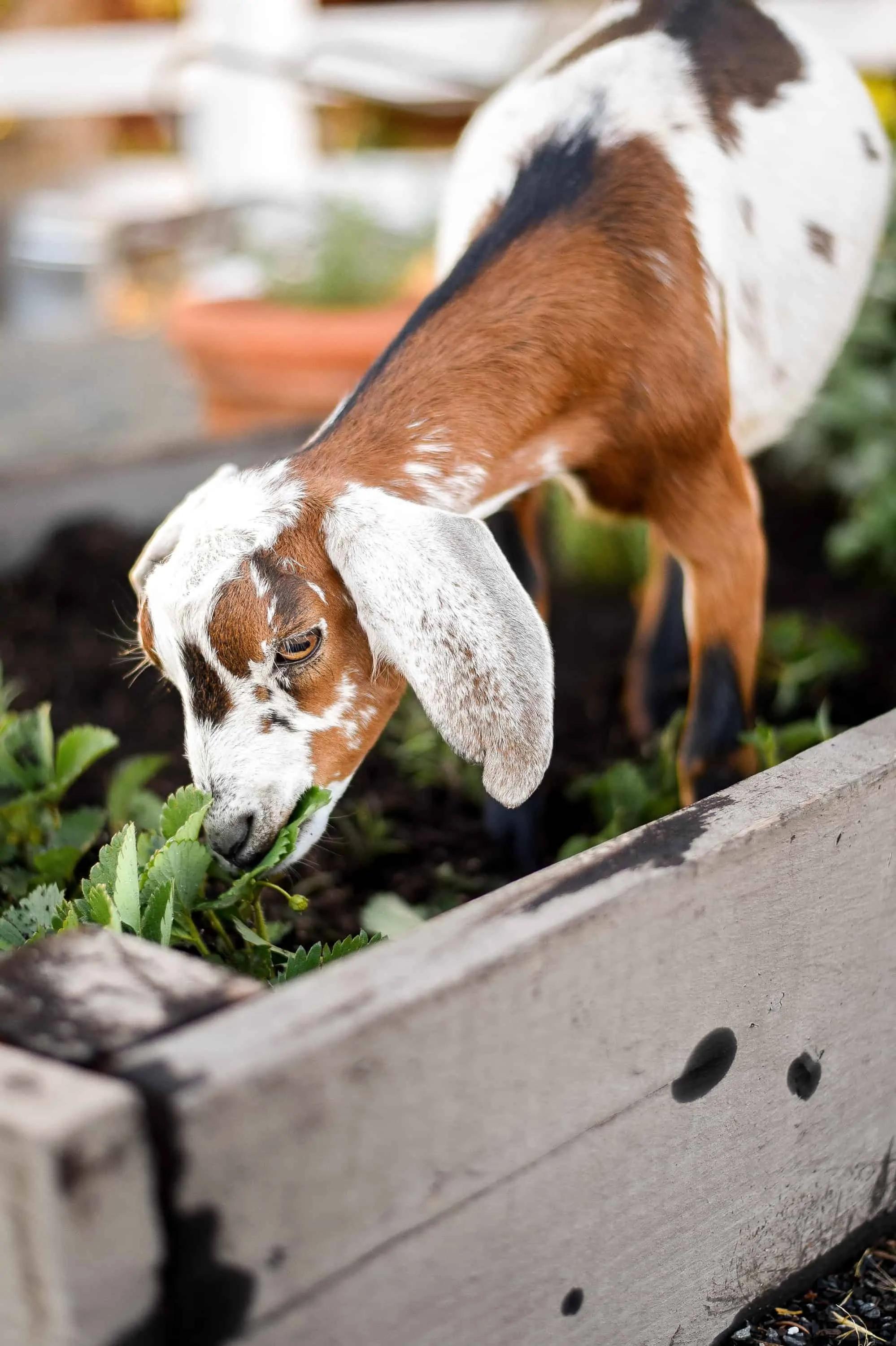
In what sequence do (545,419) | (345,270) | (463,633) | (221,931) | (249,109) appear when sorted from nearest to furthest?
(463,633) → (221,931) → (545,419) → (345,270) → (249,109)

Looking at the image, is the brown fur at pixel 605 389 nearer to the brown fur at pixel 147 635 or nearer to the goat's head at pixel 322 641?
the goat's head at pixel 322 641

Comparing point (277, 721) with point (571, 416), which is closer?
point (277, 721)

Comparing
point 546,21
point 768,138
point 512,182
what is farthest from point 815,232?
point 546,21

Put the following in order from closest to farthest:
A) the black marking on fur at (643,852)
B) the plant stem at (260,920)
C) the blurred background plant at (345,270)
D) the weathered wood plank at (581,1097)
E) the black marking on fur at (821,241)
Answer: the weathered wood plank at (581,1097) → the black marking on fur at (643,852) → the plant stem at (260,920) → the black marking on fur at (821,241) → the blurred background plant at (345,270)

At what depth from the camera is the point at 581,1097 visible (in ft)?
4.40

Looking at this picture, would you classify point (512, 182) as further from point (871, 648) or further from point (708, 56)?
point (871, 648)

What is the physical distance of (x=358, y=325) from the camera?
3.89 metres

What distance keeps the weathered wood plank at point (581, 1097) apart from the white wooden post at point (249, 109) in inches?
205

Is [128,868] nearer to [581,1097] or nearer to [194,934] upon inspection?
[194,934]

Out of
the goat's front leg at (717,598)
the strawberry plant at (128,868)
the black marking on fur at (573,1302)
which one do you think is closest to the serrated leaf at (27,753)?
the strawberry plant at (128,868)

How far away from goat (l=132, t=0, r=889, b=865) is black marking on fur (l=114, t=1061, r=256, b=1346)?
60 cm

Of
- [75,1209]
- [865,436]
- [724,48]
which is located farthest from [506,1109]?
[865,436]

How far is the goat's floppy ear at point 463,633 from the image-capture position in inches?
62.3

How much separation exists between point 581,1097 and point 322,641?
0.61 m
